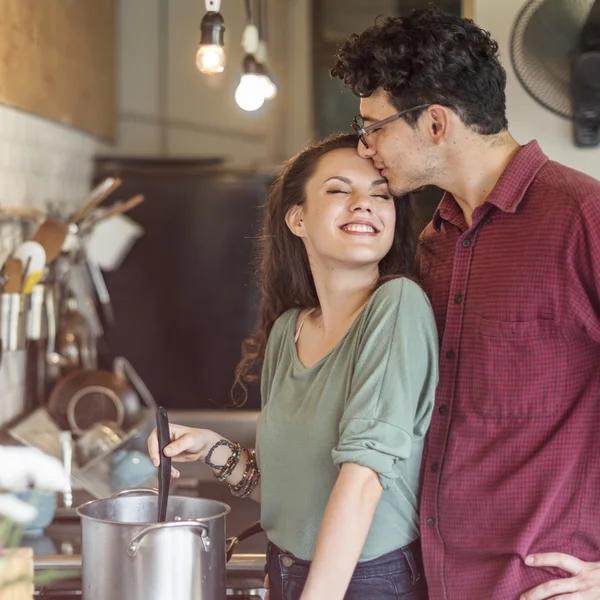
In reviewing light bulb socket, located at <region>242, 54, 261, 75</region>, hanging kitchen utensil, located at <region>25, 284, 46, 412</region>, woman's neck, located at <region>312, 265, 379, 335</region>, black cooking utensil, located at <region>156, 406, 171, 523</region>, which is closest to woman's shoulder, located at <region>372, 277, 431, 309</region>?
woman's neck, located at <region>312, 265, 379, 335</region>

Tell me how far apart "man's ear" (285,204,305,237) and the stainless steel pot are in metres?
0.52

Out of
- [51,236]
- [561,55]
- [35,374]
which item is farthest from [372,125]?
[35,374]

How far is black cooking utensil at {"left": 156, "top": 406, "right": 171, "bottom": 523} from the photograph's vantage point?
1350 millimetres

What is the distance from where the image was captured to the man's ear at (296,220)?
1625 millimetres

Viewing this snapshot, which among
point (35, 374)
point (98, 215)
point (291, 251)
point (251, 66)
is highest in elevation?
point (251, 66)

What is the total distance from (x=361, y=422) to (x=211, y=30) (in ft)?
3.84

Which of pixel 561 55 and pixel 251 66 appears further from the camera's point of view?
pixel 251 66

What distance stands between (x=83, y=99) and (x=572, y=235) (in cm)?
300

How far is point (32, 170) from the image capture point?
3104 millimetres

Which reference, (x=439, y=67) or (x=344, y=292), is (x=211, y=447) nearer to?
(x=344, y=292)

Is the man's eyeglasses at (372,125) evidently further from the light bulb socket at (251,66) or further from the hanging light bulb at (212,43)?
the light bulb socket at (251,66)

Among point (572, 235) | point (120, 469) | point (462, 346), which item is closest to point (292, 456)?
point (462, 346)

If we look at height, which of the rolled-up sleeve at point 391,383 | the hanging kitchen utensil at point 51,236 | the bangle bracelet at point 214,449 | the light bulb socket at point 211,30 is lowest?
the bangle bracelet at point 214,449

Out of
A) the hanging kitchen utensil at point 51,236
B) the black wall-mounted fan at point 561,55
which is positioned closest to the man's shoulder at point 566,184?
the black wall-mounted fan at point 561,55
